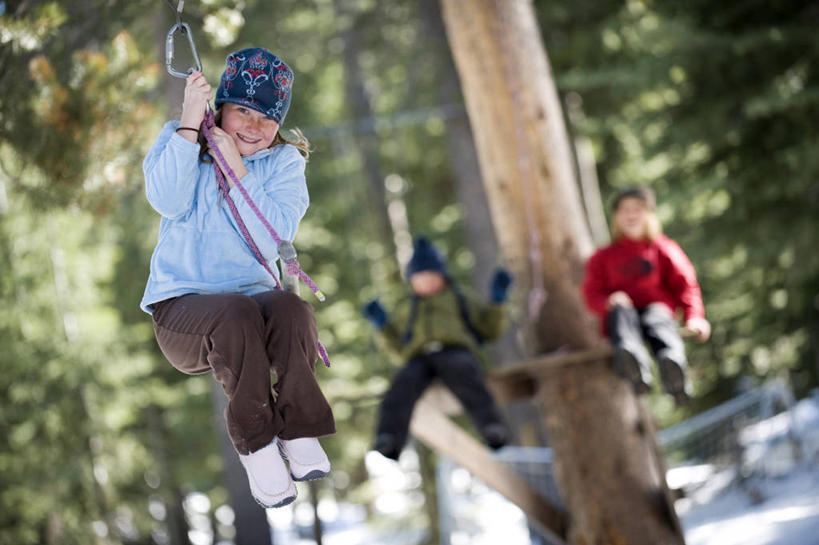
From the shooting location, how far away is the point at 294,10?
1155 centimetres

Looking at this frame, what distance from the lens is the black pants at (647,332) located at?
5.10m

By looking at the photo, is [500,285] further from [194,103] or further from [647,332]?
[194,103]

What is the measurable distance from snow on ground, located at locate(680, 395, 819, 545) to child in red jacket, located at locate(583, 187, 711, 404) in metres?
2.46

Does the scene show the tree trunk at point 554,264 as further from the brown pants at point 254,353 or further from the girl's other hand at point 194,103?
the girl's other hand at point 194,103

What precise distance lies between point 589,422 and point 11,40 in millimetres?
3819

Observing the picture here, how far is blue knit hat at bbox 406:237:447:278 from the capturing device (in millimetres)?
6109

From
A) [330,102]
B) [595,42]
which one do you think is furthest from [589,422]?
[330,102]

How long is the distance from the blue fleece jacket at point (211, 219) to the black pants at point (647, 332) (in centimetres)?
305

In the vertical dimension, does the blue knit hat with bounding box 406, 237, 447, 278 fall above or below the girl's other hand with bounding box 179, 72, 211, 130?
below

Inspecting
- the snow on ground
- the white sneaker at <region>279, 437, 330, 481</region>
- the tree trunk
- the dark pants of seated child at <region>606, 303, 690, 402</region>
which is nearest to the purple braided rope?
the white sneaker at <region>279, 437, 330, 481</region>

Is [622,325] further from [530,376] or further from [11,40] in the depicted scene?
[11,40]

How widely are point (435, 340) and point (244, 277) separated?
11.4 ft

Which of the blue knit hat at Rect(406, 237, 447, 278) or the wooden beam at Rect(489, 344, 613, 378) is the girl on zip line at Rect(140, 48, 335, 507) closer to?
the wooden beam at Rect(489, 344, 613, 378)

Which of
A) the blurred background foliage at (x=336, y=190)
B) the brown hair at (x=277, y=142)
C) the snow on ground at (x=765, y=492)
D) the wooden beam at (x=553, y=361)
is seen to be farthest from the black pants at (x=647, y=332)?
the brown hair at (x=277, y=142)
